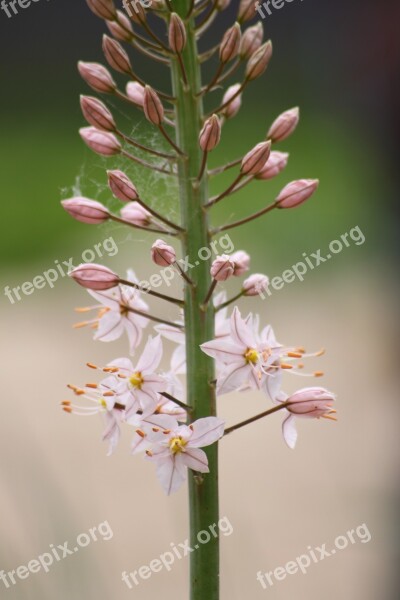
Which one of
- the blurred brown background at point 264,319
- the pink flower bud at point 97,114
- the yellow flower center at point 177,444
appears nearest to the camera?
the yellow flower center at point 177,444

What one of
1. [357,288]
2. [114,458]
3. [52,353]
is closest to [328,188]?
[357,288]

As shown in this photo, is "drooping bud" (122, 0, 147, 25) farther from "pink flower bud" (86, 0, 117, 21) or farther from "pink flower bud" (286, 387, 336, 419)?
"pink flower bud" (286, 387, 336, 419)

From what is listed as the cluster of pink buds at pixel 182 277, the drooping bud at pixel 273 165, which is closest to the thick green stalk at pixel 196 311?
the cluster of pink buds at pixel 182 277

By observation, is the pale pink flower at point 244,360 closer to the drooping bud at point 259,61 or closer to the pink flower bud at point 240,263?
the pink flower bud at point 240,263

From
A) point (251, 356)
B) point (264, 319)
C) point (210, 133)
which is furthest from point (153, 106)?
point (264, 319)

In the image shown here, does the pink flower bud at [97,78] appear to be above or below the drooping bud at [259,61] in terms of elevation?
above

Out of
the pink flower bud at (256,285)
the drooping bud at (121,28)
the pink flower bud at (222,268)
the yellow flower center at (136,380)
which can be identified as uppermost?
the drooping bud at (121,28)

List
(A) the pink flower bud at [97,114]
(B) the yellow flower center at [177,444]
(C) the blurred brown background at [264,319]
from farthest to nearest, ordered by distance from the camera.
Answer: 1. (C) the blurred brown background at [264,319]
2. (A) the pink flower bud at [97,114]
3. (B) the yellow flower center at [177,444]

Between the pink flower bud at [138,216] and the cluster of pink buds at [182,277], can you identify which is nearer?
the cluster of pink buds at [182,277]
